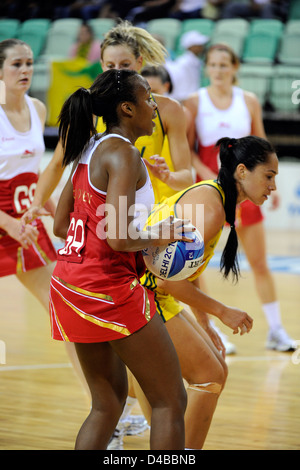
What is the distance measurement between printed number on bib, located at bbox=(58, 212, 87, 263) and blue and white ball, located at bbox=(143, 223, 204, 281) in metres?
0.28

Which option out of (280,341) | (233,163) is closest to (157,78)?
(233,163)

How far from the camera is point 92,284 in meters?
2.42

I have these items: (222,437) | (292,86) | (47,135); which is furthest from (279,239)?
(222,437)

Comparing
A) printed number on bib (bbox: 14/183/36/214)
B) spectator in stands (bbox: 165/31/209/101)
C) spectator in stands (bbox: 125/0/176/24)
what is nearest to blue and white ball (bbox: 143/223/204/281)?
printed number on bib (bbox: 14/183/36/214)

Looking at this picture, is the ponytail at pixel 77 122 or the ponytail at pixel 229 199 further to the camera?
the ponytail at pixel 229 199

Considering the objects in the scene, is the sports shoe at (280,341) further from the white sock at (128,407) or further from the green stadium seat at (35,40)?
the green stadium seat at (35,40)

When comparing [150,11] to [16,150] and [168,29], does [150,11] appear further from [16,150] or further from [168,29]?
[16,150]

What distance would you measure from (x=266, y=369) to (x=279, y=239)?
5.85 metres

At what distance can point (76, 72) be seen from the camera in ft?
39.6

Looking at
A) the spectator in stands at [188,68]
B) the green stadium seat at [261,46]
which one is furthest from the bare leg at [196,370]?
the green stadium seat at [261,46]

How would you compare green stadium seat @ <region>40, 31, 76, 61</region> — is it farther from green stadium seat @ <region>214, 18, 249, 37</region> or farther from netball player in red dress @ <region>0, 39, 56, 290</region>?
netball player in red dress @ <region>0, 39, 56, 290</region>

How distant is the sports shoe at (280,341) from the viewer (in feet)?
17.7

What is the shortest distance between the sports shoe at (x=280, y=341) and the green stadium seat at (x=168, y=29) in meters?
8.64

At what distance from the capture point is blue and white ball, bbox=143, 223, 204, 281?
8.54 ft
